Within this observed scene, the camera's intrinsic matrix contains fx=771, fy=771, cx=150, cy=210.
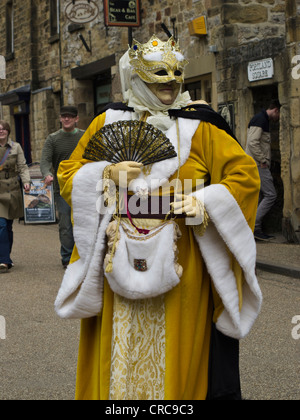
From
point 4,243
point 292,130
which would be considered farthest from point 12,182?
point 292,130

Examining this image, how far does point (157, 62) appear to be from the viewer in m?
3.64

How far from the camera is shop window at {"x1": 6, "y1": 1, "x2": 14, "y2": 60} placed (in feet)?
78.4

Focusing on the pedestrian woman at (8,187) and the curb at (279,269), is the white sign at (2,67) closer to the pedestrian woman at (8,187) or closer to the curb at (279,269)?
the pedestrian woman at (8,187)

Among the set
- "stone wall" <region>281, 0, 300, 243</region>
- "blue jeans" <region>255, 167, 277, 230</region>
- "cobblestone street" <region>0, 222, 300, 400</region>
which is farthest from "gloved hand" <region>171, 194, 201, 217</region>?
"blue jeans" <region>255, 167, 277, 230</region>

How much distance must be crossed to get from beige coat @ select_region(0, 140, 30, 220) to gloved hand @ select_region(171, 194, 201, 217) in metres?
6.35

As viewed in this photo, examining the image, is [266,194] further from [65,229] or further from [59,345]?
[59,345]

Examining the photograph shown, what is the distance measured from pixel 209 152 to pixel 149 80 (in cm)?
44

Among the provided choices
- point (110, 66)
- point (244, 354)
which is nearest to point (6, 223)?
point (244, 354)

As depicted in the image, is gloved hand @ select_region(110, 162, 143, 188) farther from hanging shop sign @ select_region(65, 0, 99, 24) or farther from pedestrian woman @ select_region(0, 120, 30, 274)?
hanging shop sign @ select_region(65, 0, 99, 24)

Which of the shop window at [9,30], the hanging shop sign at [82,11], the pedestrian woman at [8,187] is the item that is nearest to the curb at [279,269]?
the pedestrian woman at [8,187]

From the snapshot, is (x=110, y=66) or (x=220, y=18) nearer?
(x=220, y=18)

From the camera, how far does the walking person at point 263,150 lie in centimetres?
1106

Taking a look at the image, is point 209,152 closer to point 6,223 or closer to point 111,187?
point 111,187

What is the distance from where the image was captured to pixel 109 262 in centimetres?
343
